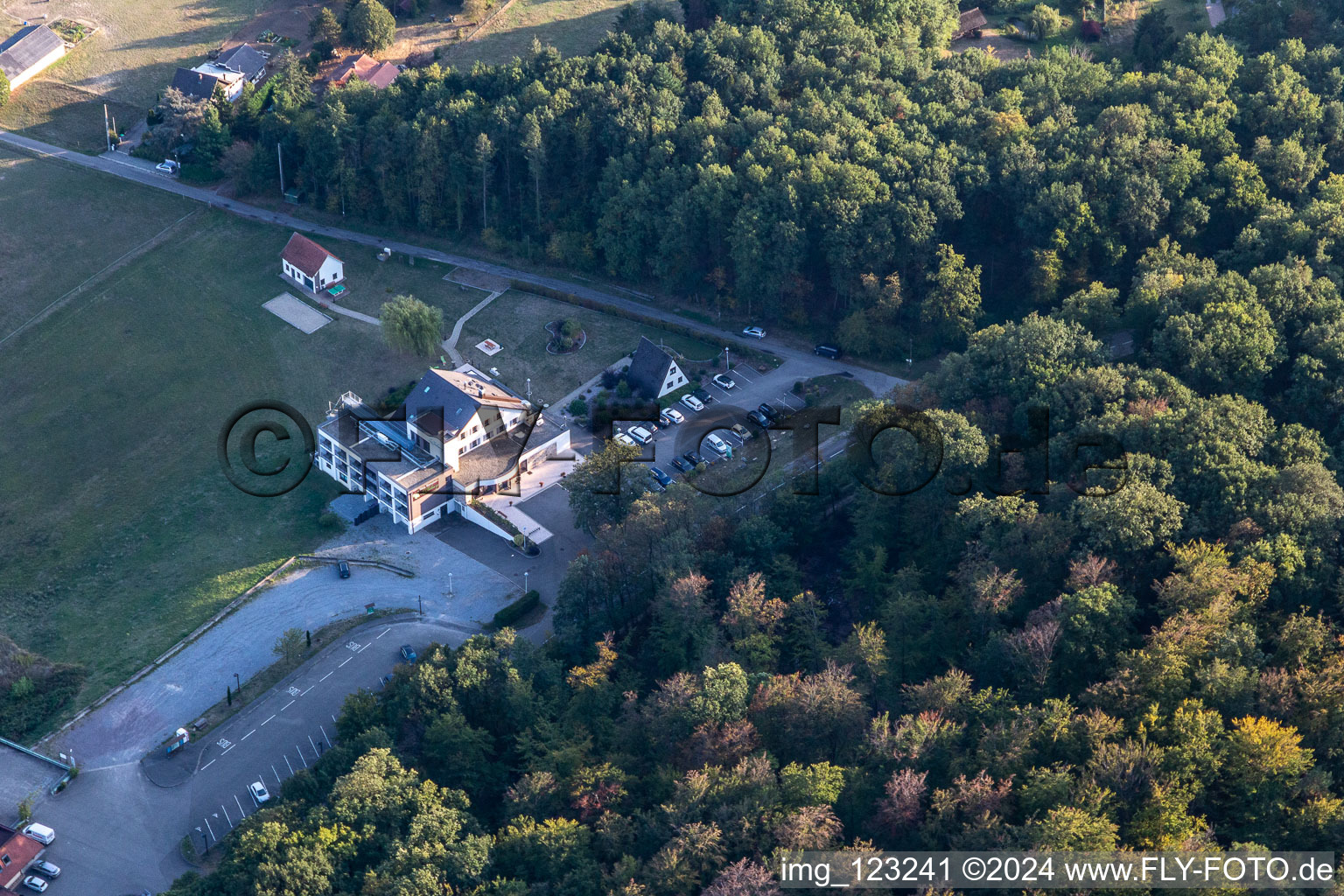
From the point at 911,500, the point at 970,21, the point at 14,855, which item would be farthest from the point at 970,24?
the point at 14,855

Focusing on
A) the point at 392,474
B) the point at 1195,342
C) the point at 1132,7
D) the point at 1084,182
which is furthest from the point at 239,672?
the point at 1132,7

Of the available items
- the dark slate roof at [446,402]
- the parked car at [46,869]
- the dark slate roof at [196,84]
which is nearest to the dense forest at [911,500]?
the parked car at [46,869]

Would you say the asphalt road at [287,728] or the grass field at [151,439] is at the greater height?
the grass field at [151,439]

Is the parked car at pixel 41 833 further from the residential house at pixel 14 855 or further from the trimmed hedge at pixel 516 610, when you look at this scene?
the trimmed hedge at pixel 516 610

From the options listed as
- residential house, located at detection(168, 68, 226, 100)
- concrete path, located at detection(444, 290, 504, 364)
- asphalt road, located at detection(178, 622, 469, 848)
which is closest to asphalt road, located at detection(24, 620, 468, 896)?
asphalt road, located at detection(178, 622, 469, 848)

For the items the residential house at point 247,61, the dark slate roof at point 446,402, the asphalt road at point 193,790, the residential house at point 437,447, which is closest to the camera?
the asphalt road at point 193,790

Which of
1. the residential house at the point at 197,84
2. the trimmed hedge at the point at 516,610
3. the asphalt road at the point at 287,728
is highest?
the residential house at the point at 197,84

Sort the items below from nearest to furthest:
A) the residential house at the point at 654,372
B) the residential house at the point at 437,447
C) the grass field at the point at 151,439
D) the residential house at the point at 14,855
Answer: the residential house at the point at 14,855
the grass field at the point at 151,439
the residential house at the point at 437,447
the residential house at the point at 654,372
